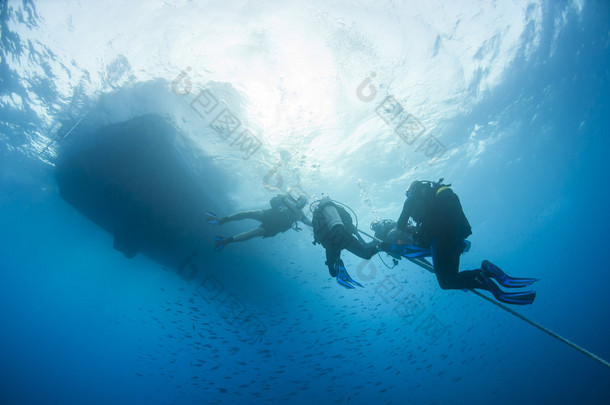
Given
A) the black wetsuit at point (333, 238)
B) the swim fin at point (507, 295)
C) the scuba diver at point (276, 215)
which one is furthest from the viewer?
the scuba diver at point (276, 215)

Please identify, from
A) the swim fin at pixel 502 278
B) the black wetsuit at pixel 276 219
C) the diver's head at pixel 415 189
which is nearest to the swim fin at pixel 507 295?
the swim fin at pixel 502 278

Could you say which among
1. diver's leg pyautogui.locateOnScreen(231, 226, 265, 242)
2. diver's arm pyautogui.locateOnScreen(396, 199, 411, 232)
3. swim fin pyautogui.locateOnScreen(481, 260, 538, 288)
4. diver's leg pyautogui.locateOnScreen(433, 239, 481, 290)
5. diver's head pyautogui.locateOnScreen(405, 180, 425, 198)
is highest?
diver's head pyautogui.locateOnScreen(405, 180, 425, 198)

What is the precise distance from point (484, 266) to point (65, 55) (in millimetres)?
14771

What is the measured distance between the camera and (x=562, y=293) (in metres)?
84.2

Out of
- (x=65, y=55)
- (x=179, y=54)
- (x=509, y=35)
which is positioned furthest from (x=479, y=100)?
(x=65, y=55)

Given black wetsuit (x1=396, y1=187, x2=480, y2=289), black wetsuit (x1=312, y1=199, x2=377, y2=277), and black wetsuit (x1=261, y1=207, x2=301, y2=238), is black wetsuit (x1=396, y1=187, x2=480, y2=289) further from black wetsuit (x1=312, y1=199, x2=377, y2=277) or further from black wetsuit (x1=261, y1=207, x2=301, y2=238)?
black wetsuit (x1=261, y1=207, x2=301, y2=238)

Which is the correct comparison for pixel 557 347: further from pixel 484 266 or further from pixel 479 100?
pixel 484 266

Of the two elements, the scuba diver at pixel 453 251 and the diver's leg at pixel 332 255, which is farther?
the diver's leg at pixel 332 255

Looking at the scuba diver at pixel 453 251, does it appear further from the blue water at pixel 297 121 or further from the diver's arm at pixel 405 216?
the blue water at pixel 297 121

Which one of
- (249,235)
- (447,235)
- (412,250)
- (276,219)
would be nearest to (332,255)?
(412,250)

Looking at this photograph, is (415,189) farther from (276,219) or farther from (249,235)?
(249,235)

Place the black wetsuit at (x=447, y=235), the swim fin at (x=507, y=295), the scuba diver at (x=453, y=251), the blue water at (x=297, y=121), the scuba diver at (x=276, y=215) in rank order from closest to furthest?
the swim fin at (x=507, y=295), the scuba diver at (x=453, y=251), the black wetsuit at (x=447, y=235), the scuba diver at (x=276, y=215), the blue water at (x=297, y=121)

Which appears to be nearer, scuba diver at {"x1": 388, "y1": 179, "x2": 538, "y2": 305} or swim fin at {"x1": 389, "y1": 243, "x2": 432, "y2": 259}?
scuba diver at {"x1": 388, "y1": 179, "x2": 538, "y2": 305}

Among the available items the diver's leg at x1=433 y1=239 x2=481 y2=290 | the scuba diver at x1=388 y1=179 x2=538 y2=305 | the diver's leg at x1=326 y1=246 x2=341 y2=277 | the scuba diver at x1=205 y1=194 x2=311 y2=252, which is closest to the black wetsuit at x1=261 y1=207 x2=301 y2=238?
the scuba diver at x1=205 y1=194 x2=311 y2=252
